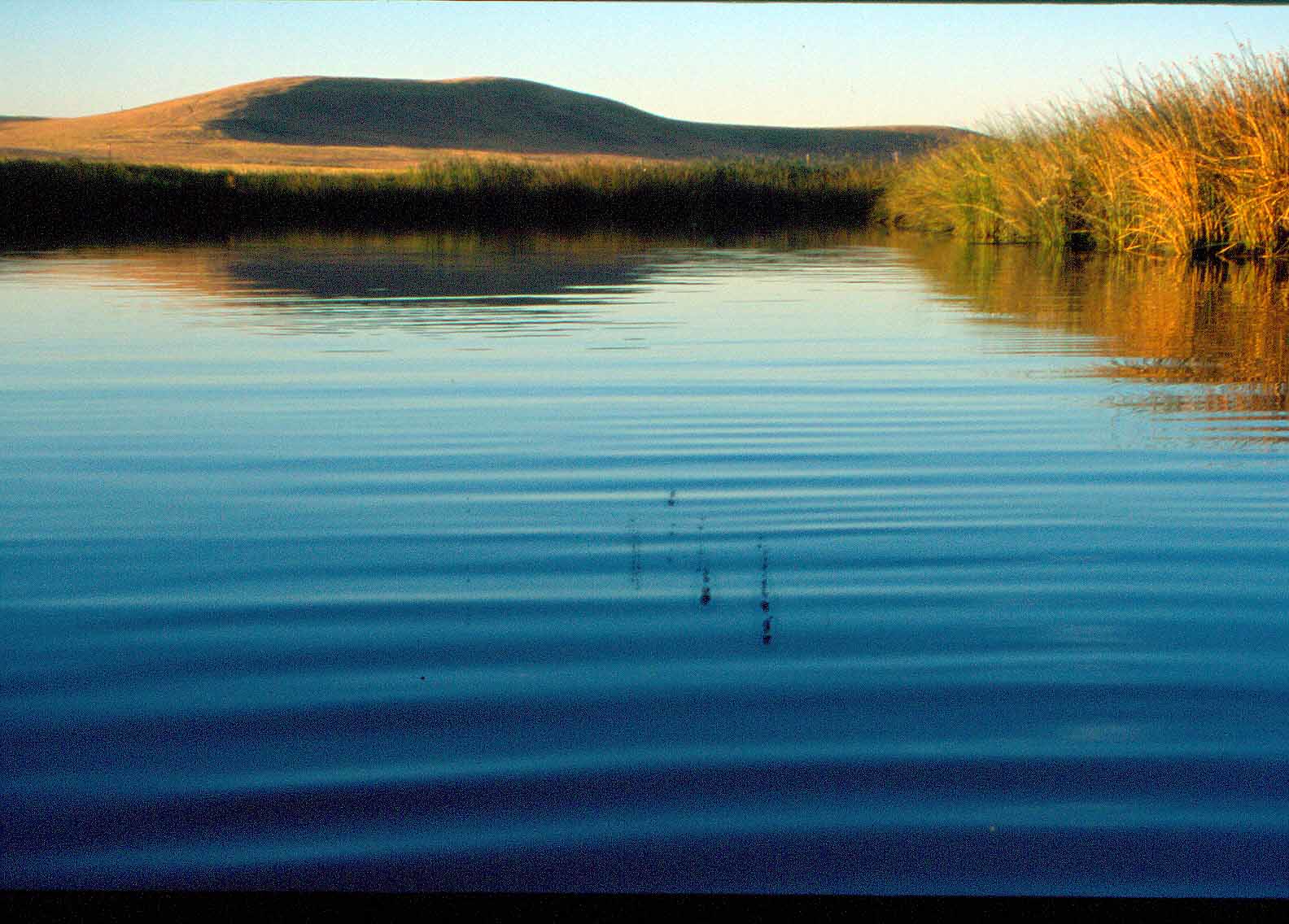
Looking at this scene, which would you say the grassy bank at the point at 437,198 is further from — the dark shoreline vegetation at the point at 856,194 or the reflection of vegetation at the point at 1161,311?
the reflection of vegetation at the point at 1161,311

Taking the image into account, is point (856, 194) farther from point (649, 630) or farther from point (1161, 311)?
point (649, 630)

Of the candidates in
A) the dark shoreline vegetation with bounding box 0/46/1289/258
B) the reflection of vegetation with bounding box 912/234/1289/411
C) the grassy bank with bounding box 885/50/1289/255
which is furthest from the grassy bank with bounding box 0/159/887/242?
the reflection of vegetation with bounding box 912/234/1289/411

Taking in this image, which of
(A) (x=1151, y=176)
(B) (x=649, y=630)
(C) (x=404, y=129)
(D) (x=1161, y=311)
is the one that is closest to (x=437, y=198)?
(A) (x=1151, y=176)

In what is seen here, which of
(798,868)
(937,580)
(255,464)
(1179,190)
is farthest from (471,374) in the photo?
(1179,190)

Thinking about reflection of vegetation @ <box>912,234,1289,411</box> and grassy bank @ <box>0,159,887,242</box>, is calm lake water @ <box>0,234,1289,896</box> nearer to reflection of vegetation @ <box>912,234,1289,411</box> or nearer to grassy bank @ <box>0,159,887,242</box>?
reflection of vegetation @ <box>912,234,1289,411</box>

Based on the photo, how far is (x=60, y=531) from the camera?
262cm

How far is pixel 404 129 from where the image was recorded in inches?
3487

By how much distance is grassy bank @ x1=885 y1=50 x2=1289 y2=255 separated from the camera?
414 inches

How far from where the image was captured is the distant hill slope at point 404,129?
74.8m

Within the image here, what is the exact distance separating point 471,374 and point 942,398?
1.73 meters

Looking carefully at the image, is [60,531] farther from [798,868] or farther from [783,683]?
[798,868]

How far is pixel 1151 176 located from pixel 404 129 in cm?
8250

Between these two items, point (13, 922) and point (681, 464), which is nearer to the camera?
point (13, 922)

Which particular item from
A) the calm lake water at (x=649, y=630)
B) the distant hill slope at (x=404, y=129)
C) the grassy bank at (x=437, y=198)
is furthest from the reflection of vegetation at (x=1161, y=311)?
the distant hill slope at (x=404, y=129)
